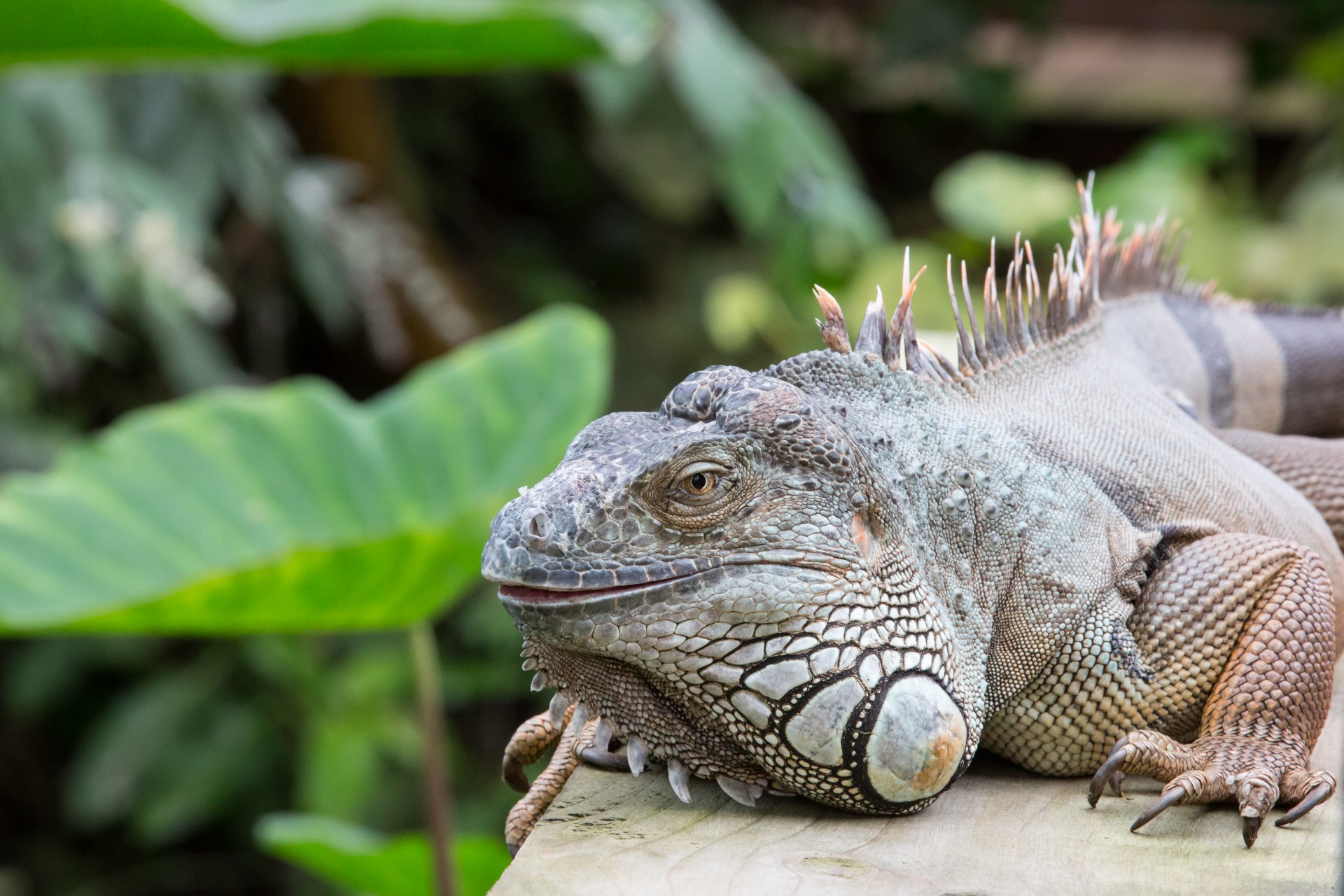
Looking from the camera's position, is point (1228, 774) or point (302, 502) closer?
point (1228, 774)

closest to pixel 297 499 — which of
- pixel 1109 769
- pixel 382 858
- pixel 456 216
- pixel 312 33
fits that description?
pixel 382 858

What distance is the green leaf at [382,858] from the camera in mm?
2682

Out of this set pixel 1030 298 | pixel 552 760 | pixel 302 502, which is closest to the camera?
pixel 552 760

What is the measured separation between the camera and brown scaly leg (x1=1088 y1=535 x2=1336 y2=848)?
1662 millimetres

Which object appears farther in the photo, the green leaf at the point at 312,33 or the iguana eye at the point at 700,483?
the green leaf at the point at 312,33

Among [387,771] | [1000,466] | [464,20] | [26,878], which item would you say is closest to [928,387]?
[1000,466]

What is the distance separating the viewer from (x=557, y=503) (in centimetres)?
157

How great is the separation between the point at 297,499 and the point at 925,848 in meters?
1.80

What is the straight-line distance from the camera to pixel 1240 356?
105 inches

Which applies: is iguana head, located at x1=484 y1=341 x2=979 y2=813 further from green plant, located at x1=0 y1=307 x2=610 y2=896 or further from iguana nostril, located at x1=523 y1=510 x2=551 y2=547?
green plant, located at x1=0 y1=307 x2=610 y2=896

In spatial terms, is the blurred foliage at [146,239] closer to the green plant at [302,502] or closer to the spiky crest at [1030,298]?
the green plant at [302,502]

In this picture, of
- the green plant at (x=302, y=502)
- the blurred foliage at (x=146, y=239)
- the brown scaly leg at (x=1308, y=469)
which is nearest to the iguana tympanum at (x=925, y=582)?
the brown scaly leg at (x=1308, y=469)

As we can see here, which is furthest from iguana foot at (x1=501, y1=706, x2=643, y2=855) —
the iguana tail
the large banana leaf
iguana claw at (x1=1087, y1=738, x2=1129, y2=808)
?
the iguana tail

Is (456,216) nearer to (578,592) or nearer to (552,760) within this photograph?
(552,760)
